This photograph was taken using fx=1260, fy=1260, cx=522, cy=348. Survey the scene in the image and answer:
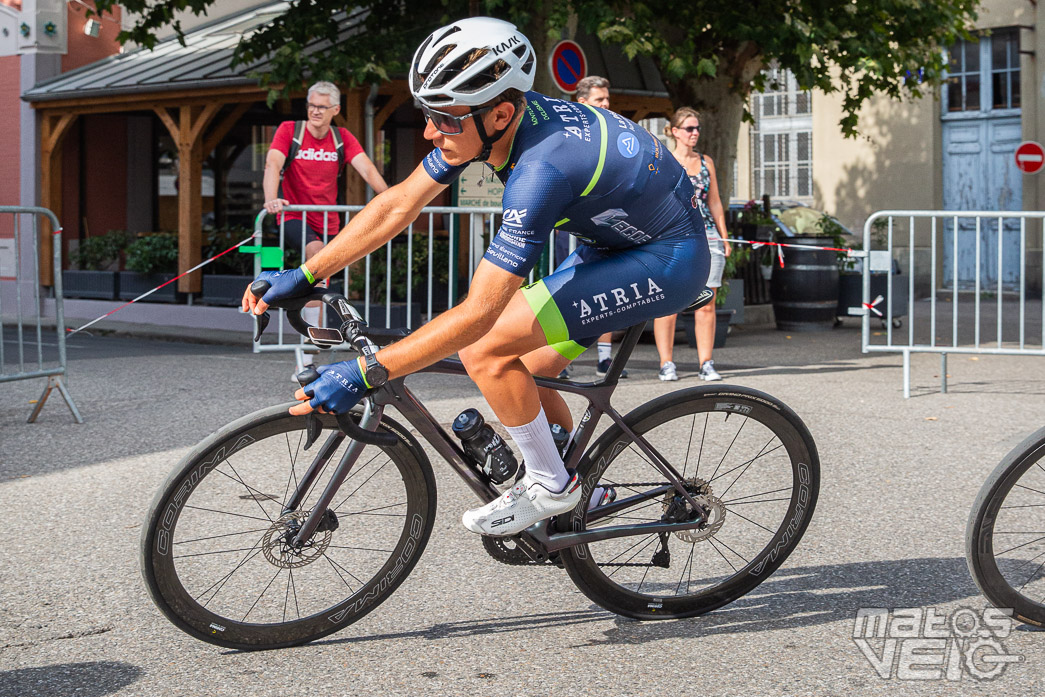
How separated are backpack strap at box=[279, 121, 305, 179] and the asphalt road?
87.6 inches

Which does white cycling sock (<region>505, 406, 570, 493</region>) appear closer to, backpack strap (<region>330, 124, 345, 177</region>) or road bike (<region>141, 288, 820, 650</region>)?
road bike (<region>141, 288, 820, 650</region>)

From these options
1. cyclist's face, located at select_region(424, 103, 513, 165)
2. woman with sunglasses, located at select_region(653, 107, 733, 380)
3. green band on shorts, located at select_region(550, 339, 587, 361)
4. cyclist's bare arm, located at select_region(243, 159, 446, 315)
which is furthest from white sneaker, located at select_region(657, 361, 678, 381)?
cyclist's face, located at select_region(424, 103, 513, 165)

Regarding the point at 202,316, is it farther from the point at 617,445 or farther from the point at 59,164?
the point at 617,445

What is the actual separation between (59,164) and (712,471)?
1742cm

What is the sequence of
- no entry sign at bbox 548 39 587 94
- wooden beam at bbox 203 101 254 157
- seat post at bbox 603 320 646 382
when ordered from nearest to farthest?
seat post at bbox 603 320 646 382 → no entry sign at bbox 548 39 587 94 → wooden beam at bbox 203 101 254 157

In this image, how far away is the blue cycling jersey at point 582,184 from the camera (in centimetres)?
322

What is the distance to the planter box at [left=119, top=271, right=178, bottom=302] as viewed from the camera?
673 inches

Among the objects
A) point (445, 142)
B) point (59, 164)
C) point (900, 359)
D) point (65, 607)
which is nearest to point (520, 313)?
point (445, 142)

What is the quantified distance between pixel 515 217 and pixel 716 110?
41.1 ft

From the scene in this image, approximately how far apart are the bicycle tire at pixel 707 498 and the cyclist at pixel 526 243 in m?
0.23

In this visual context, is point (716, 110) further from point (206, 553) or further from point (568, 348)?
point (206, 553)

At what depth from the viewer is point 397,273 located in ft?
44.3

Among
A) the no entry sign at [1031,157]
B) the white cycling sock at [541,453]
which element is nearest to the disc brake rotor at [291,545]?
the white cycling sock at [541,453]

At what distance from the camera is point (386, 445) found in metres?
3.47
